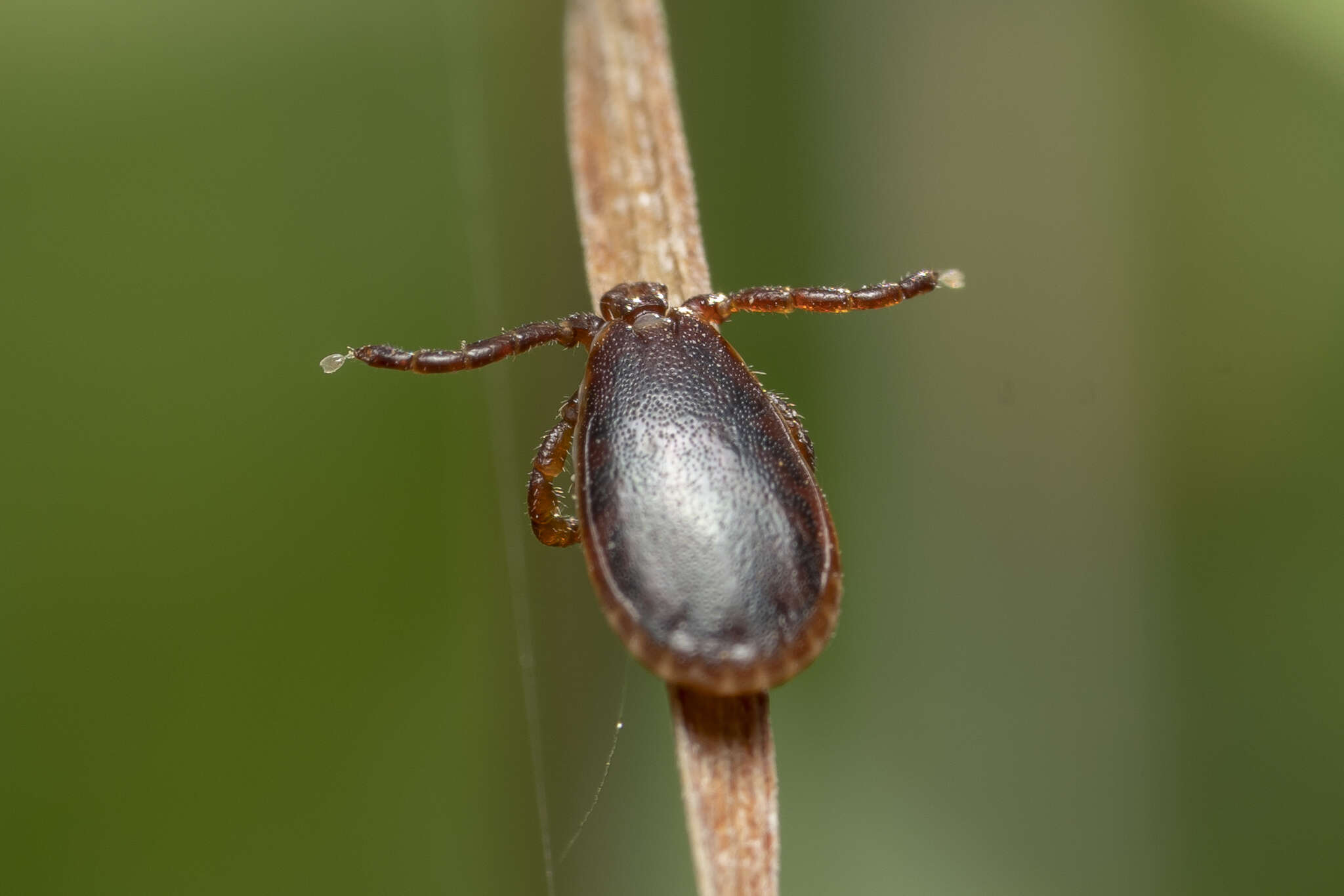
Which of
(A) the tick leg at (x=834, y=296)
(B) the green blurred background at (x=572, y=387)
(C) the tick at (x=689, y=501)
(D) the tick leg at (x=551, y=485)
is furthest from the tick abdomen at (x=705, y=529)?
(B) the green blurred background at (x=572, y=387)

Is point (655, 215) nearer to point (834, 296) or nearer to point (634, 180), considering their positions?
point (634, 180)

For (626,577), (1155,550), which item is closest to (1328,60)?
(1155,550)

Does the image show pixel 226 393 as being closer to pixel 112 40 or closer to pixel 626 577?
pixel 112 40

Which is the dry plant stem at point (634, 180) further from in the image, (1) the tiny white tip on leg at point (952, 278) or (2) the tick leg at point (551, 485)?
(1) the tiny white tip on leg at point (952, 278)

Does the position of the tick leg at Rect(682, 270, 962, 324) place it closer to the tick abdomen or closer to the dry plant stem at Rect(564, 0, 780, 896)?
the dry plant stem at Rect(564, 0, 780, 896)

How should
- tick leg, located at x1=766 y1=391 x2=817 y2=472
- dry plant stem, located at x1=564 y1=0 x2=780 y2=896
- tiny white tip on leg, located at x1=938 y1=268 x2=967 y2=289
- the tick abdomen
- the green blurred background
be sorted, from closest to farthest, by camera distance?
dry plant stem, located at x1=564 y1=0 x2=780 y2=896, the tick abdomen, tick leg, located at x1=766 y1=391 x2=817 y2=472, tiny white tip on leg, located at x1=938 y1=268 x2=967 y2=289, the green blurred background

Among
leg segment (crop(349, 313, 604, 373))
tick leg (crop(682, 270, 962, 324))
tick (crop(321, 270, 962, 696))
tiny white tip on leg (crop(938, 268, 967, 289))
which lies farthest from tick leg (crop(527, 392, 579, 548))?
tiny white tip on leg (crop(938, 268, 967, 289))

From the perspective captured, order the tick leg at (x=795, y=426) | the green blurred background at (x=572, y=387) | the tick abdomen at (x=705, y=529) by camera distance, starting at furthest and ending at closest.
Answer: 1. the green blurred background at (x=572, y=387)
2. the tick leg at (x=795, y=426)
3. the tick abdomen at (x=705, y=529)
